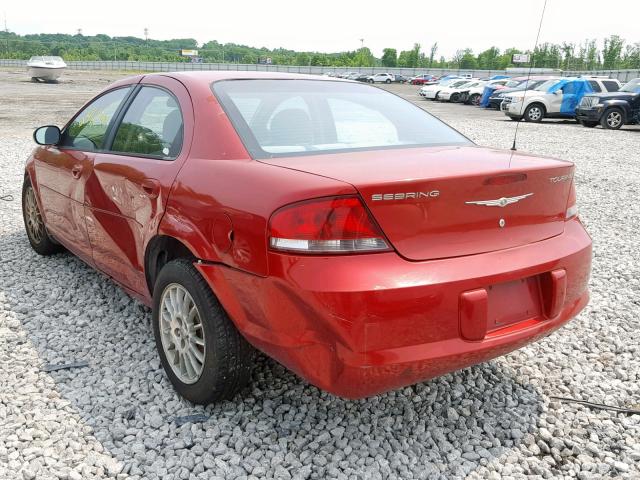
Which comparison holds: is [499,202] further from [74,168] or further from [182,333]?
[74,168]

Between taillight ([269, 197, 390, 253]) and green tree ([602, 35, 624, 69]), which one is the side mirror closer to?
taillight ([269, 197, 390, 253])

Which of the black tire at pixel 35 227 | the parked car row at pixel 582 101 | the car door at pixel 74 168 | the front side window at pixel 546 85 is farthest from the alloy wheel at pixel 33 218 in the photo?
the front side window at pixel 546 85

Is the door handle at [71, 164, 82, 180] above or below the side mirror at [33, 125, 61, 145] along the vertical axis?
below

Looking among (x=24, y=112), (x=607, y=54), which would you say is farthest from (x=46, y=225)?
(x=607, y=54)

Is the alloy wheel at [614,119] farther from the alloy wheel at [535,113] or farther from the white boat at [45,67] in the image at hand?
the white boat at [45,67]

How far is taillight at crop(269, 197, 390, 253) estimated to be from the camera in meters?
2.10

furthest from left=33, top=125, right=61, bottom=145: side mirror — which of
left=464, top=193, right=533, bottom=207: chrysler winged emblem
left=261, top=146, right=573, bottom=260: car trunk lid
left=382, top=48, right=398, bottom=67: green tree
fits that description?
left=382, top=48, right=398, bottom=67: green tree

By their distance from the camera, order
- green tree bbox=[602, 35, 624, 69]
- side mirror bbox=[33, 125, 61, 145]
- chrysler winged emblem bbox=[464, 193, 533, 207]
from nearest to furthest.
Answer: chrysler winged emblem bbox=[464, 193, 533, 207]
side mirror bbox=[33, 125, 61, 145]
green tree bbox=[602, 35, 624, 69]

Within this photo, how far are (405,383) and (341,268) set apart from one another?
0.51m

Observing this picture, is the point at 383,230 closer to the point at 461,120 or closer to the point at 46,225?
the point at 46,225

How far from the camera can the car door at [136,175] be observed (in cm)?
288

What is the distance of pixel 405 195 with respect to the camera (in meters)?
2.15

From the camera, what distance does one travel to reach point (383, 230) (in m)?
2.13

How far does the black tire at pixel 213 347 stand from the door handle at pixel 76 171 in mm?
1327
